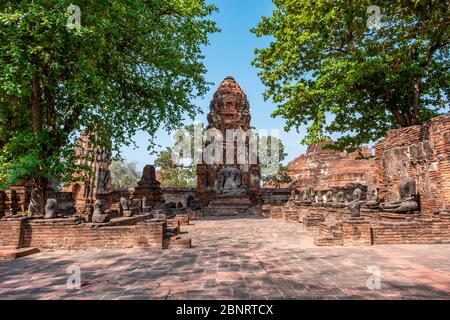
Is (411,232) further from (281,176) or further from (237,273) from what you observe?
(281,176)

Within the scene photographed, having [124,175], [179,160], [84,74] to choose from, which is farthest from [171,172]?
[84,74]

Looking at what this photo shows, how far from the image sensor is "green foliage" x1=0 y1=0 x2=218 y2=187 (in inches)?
346

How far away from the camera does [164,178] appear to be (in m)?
42.9

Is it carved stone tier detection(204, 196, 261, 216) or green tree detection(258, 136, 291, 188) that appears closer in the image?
carved stone tier detection(204, 196, 261, 216)

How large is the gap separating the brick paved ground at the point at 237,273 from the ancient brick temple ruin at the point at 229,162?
1658 cm

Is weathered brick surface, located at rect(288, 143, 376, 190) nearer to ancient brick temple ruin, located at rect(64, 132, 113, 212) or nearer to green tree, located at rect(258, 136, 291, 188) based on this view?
green tree, located at rect(258, 136, 291, 188)

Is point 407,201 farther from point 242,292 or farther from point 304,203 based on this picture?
point 242,292

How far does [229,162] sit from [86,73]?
2101cm

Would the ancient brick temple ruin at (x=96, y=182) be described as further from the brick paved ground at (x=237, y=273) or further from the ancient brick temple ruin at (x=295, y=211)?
the brick paved ground at (x=237, y=273)

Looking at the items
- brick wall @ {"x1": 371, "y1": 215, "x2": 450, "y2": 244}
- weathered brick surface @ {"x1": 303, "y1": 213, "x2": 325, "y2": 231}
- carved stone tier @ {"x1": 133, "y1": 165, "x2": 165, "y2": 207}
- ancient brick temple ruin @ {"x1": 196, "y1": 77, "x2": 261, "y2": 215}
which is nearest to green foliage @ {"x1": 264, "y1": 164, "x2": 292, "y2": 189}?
ancient brick temple ruin @ {"x1": 196, "y1": 77, "x2": 261, "y2": 215}

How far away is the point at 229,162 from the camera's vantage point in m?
29.5

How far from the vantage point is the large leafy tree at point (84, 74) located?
8805 millimetres

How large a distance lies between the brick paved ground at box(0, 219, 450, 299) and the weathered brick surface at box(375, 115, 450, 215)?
3.78m

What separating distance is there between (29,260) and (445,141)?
12.6 metres
